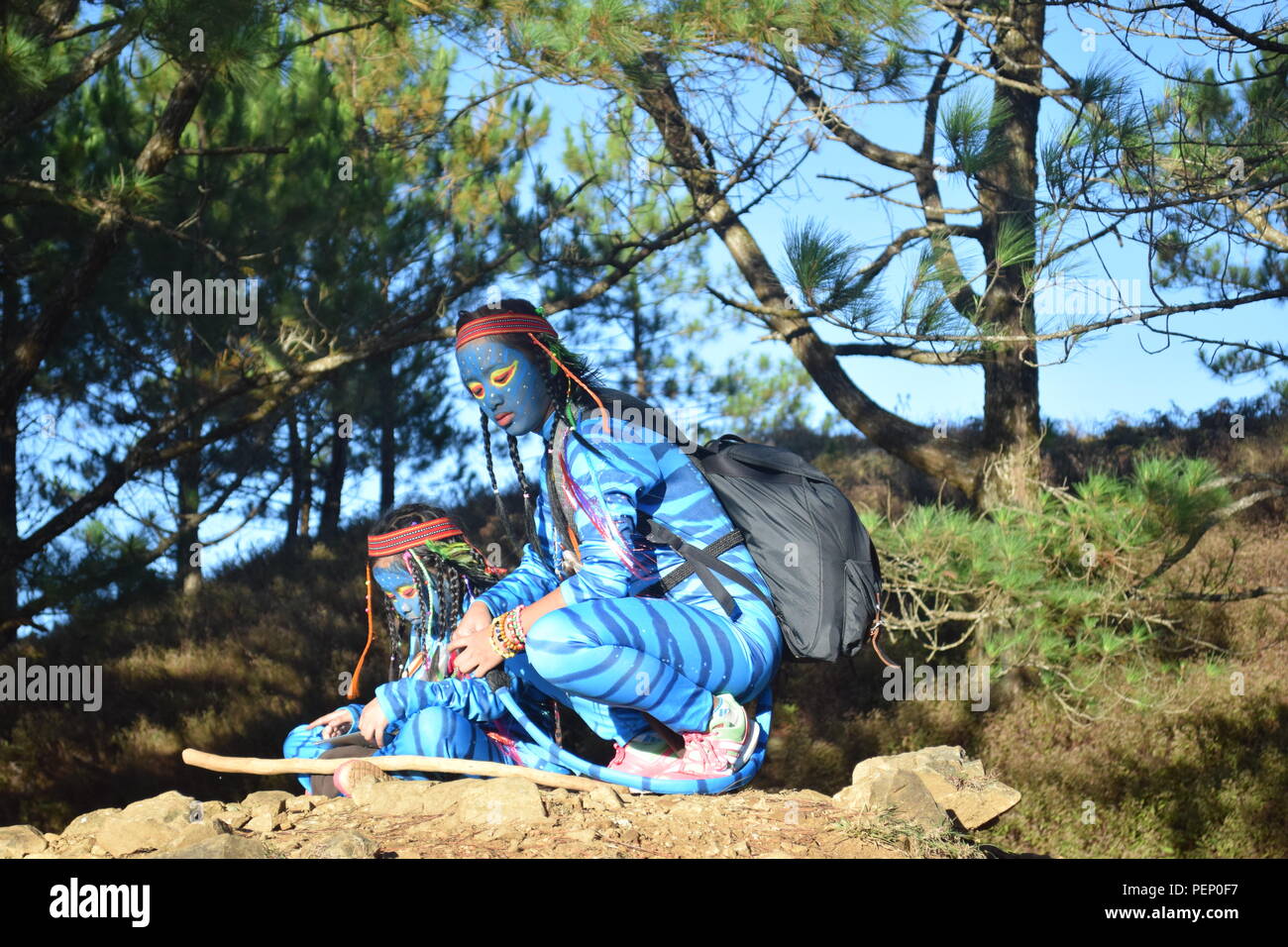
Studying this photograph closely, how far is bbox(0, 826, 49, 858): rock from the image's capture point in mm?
2805

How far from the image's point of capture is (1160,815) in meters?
5.91

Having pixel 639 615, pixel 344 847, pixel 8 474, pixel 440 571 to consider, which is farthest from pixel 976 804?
pixel 8 474

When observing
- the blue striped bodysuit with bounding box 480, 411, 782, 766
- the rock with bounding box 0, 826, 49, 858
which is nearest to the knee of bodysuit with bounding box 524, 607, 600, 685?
the blue striped bodysuit with bounding box 480, 411, 782, 766

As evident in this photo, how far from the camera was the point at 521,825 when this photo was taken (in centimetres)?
275

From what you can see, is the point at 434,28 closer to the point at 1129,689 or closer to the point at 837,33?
the point at 837,33

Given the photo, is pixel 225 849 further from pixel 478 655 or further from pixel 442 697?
pixel 442 697

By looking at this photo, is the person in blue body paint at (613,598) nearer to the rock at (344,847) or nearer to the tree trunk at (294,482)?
the rock at (344,847)

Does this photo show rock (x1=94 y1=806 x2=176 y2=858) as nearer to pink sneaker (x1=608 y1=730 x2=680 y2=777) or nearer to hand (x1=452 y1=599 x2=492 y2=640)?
hand (x1=452 y1=599 x2=492 y2=640)

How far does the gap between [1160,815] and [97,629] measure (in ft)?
24.0

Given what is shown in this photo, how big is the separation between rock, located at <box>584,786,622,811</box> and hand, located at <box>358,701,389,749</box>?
A: 0.63 metres

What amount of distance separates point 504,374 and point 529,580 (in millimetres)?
651

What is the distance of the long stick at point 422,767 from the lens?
10.1 ft

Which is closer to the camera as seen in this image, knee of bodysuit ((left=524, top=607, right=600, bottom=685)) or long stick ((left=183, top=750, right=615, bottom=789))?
knee of bodysuit ((left=524, top=607, right=600, bottom=685))
